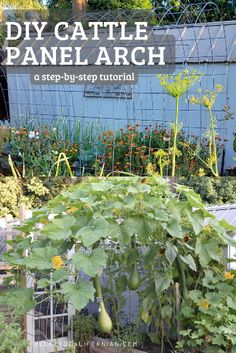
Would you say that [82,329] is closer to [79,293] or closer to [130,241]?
[130,241]

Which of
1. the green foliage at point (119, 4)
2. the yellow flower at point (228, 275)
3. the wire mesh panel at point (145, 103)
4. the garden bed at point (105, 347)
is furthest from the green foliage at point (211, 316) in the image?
the green foliage at point (119, 4)

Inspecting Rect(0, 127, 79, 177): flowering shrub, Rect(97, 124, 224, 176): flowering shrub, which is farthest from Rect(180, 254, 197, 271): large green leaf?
Rect(0, 127, 79, 177): flowering shrub

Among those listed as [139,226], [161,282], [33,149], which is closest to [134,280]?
[161,282]

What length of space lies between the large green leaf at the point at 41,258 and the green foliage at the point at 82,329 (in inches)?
33.3

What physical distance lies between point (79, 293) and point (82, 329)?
37.3 inches

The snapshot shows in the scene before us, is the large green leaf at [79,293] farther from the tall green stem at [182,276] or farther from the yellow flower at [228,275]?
the yellow flower at [228,275]

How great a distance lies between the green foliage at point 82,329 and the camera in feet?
13.6

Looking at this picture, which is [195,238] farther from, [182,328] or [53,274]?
[53,274]

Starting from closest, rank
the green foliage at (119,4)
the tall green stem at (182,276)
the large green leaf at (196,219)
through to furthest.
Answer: the large green leaf at (196,219) → the tall green stem at (182,276) → the green foliage at (119,4)

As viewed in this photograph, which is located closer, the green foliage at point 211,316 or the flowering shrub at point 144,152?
the green foliage at point 211,316

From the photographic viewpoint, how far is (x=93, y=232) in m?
3.34

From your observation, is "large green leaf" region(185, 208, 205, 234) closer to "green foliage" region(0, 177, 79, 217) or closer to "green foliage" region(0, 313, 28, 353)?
"green foliage" region(0, 313, 28, 353)

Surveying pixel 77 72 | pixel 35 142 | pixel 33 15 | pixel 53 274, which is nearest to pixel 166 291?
pixel 53 274

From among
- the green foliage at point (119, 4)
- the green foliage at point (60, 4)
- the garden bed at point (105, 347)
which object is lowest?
the garden bed at point (105, 347)
